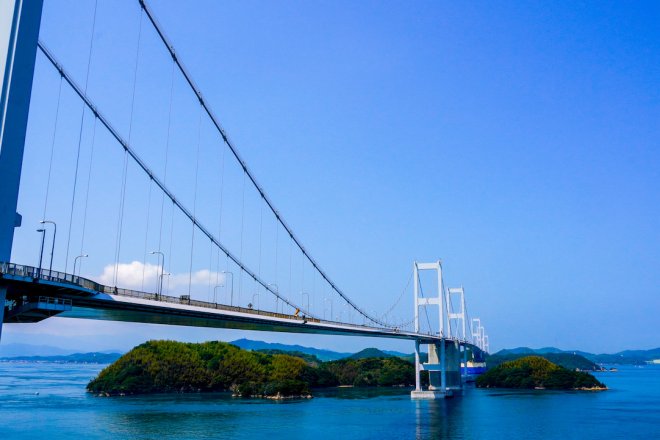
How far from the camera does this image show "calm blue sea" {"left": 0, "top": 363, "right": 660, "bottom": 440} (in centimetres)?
3938

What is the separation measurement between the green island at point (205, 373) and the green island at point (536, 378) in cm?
2830

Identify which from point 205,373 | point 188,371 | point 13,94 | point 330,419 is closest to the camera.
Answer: point 13,94

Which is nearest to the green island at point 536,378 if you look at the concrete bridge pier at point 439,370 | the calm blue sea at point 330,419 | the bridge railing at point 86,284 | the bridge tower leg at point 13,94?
the concrete bridge pier at point 439,370

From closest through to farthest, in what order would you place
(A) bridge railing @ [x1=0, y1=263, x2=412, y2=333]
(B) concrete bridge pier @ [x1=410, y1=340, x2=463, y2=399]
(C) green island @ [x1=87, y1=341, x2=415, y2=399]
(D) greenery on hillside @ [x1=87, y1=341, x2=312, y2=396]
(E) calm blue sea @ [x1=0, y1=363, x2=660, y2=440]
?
(A) bridge railing @ [x1=0, y1=263, x2=412, y2=333] → (E) calm blue sea @ [x1=0, y1=363, x2=660, y2=440] → (B) concrete bridge pier @ [x1=410, y1=340, x2=463, y2=399] → (C) green island @ [x1=87, y1=341, x2=415, y2=399] → (D) greenery on hillside @ [x1=87, y1=341, x2=312, y2=396]

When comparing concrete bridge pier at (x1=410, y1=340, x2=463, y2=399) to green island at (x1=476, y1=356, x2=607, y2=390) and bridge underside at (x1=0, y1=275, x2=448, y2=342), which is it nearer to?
green island at (x1=476, y1=356, x2=607, y2=390)

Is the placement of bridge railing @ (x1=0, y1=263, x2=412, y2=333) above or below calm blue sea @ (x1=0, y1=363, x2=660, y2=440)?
above

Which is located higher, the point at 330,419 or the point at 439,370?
the point at 439,370

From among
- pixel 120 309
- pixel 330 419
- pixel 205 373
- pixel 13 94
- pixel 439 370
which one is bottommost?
pixel 330 419

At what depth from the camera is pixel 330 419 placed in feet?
159

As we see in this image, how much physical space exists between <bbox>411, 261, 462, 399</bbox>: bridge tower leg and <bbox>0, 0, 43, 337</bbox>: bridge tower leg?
5583 centimetres

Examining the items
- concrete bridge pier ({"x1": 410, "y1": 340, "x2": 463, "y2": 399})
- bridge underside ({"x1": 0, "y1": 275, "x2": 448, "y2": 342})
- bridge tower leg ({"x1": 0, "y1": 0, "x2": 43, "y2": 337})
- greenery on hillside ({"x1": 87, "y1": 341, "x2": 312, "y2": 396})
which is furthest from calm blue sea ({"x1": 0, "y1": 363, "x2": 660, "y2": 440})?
bridge tower leg ({"x1": 0, "y1": 0, "x2": 43, "y2": 337})

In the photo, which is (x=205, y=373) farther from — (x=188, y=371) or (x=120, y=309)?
(x=120, y=309)

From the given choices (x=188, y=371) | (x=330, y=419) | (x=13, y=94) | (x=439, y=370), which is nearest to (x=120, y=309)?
(x=13, y=94)

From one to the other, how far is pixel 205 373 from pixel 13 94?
249ft
